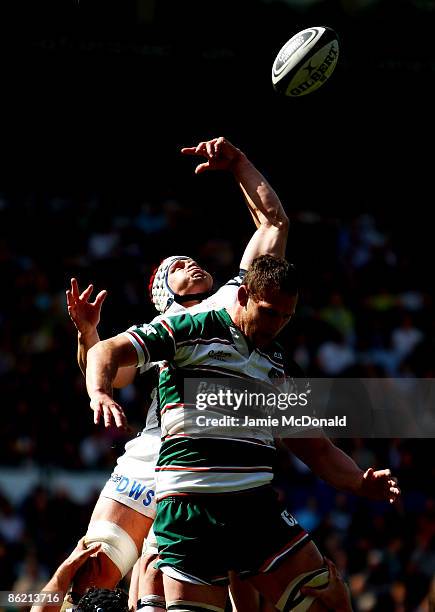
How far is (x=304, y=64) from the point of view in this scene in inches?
271

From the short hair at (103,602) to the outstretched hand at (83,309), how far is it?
5.52ft

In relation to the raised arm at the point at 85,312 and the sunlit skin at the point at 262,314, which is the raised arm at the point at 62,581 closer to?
the raised arm at the point at 85,312

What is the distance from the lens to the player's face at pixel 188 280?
5957mm

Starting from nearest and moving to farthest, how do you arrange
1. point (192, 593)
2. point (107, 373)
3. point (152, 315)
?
point (107, 373) < point (192, 593) < point (152, 315)

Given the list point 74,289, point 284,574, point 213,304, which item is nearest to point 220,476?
point 284,574

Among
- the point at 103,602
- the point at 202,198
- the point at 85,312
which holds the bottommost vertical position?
the point at 103,602

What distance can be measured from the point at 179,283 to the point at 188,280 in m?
0.06

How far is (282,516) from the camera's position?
448 centimetres

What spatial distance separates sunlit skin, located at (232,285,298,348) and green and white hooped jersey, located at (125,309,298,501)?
44mm

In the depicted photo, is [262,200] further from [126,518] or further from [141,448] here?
[126,518]

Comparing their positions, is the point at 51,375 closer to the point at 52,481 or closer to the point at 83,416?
the point at 83,416

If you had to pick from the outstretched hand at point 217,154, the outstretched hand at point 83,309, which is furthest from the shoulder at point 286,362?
the outstretched hand at point 217,154

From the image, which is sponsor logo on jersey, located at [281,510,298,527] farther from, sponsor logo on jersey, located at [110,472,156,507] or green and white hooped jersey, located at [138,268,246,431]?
sponsor logo on jersey, located at [110,472,156,507]

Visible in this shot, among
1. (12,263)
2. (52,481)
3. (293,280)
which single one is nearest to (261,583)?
(293,280)
